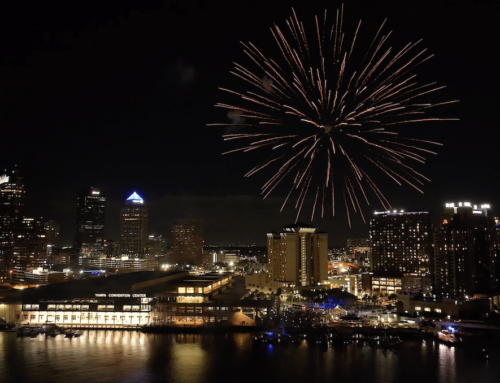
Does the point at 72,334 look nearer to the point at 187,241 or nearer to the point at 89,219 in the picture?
the point at 187,241

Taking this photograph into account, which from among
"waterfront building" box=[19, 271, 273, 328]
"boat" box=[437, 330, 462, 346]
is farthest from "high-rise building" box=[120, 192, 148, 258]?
"boat" box=[437, 330, 462, 346]

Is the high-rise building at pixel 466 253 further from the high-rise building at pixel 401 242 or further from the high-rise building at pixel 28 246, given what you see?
the high-rise building at pixel 28 246

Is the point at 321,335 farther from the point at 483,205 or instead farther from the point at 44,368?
the point at 483,205

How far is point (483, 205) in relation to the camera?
23562mm

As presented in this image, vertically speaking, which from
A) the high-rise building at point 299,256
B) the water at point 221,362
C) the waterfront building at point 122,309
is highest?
the high-rise building at point 299,256

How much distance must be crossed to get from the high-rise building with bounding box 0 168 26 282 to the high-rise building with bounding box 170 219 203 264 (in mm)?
20478

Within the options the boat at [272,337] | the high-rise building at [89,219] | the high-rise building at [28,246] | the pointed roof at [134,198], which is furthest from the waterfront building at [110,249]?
the boat at [272,337]

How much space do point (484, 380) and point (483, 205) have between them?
1486 centimetres

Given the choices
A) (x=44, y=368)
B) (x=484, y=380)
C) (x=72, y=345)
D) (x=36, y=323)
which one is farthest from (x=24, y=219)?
(x=484, y=380)

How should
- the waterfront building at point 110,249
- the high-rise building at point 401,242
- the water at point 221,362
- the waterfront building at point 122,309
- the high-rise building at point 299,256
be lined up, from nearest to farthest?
the water at point 221,362
the waterfront building at point 122,309
the high-rise building at point 299,256
the high-rise building at point 401,242
the waterfront building at point 110,249

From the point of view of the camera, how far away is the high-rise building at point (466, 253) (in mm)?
20812

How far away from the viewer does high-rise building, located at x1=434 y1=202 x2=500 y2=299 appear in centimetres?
2081

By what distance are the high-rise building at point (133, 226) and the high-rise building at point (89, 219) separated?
10.1 m

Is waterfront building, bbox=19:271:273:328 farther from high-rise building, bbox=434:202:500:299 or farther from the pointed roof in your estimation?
the pointed roof
